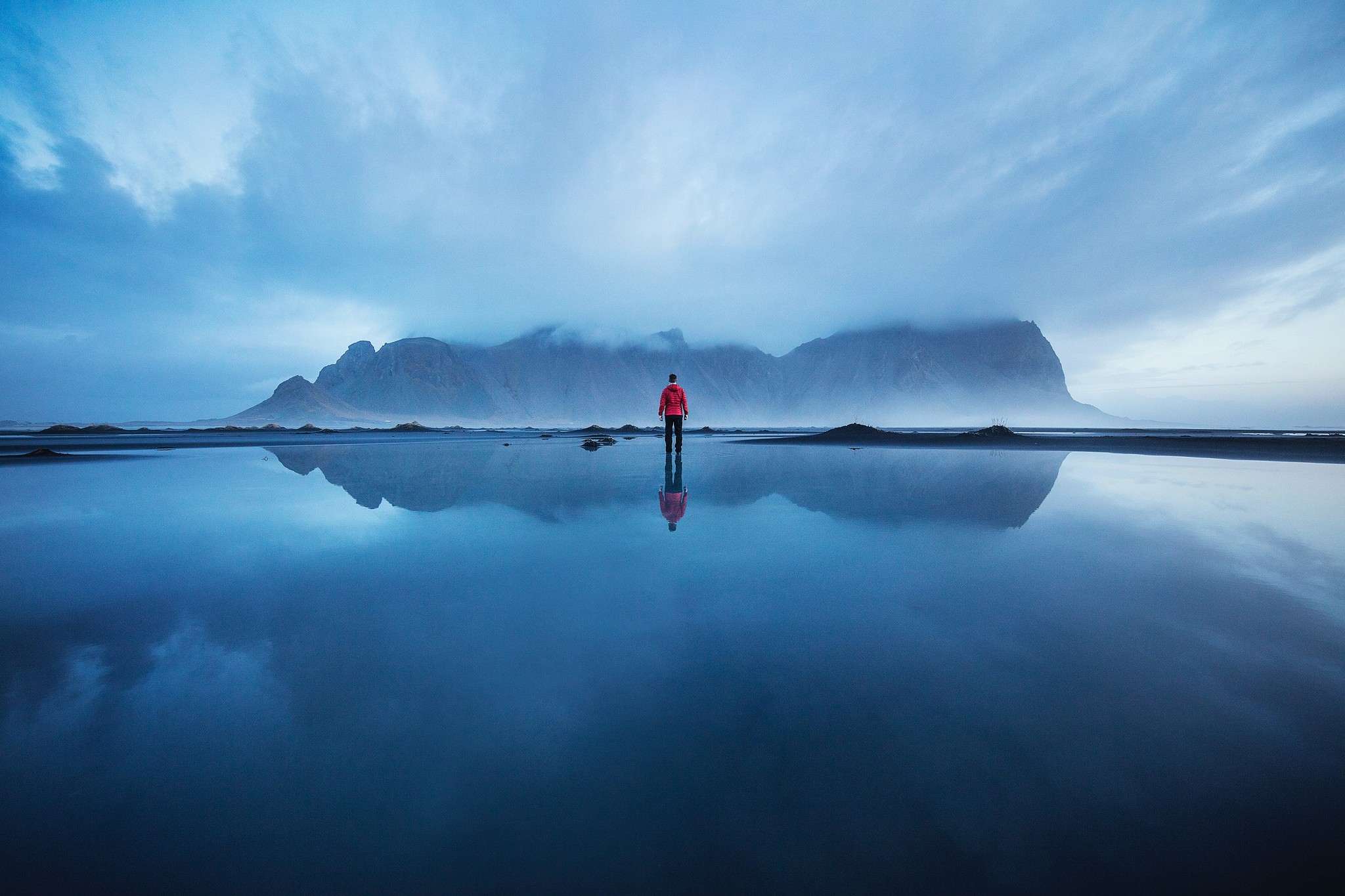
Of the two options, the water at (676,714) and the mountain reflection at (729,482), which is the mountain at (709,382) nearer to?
the mountain reflection at (729,482)

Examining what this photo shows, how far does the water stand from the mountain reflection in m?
1.55

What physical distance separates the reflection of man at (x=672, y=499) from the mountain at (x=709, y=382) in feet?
401

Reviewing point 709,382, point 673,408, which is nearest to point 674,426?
point 673,408

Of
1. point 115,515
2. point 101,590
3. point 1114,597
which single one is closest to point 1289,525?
point 1114,597

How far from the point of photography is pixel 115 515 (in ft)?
19.3

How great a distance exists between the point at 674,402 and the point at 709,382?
142807 millimetres

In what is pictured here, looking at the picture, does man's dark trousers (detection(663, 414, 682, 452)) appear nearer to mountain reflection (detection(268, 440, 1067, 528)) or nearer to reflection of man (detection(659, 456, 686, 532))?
mountain reflection (detection(268, 440, 1067, 528))

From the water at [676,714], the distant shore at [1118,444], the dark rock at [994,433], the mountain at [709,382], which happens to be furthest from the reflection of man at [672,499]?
the mountain at [709,382]

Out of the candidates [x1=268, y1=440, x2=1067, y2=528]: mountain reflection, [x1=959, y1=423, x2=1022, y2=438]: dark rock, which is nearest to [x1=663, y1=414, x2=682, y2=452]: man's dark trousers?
[x1=268, y1=440, x2=1067, y2=528]: mountain reflection

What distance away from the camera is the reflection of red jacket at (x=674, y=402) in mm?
14320

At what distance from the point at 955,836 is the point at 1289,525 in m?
6.83

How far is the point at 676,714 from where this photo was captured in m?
1.87

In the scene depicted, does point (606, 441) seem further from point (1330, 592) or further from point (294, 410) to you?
point (294, 410)

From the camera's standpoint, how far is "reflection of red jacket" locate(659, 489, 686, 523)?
5590mm
